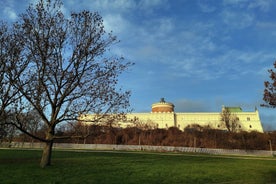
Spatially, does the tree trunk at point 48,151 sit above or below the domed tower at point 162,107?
below

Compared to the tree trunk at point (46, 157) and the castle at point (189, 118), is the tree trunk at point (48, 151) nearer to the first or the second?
the tree trunk at point (46, 157)

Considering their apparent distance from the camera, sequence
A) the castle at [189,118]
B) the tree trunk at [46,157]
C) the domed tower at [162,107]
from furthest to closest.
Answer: the domed tower at [162,107] → the castle at [189,118] → the tree trunk at [46,157]

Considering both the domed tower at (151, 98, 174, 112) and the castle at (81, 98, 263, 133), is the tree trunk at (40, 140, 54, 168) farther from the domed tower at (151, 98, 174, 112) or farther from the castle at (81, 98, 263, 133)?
the domed tower at (151, 98, 174, 112)

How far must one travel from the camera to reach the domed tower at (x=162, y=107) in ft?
375

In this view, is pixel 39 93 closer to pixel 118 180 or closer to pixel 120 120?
pixel 120 120

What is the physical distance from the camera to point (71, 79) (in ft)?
53.9

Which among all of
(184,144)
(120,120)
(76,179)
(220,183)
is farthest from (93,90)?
(184,144)

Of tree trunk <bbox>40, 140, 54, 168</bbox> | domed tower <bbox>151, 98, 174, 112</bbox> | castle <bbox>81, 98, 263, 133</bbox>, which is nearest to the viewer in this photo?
tree trunk <bbox>40, 140, 54, 168</bbox>

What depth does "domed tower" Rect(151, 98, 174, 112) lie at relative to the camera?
375ft

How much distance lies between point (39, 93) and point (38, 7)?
18.5 ft

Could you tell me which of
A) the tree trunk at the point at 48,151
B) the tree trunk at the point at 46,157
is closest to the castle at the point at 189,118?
the tree trunk at the point at 48,151

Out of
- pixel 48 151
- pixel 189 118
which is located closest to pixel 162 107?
pixel 189 118

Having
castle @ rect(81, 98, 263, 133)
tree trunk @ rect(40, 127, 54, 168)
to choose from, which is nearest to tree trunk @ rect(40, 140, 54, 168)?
tree trunk @ rect(40, 127, 54, 168)

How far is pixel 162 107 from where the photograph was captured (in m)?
115
